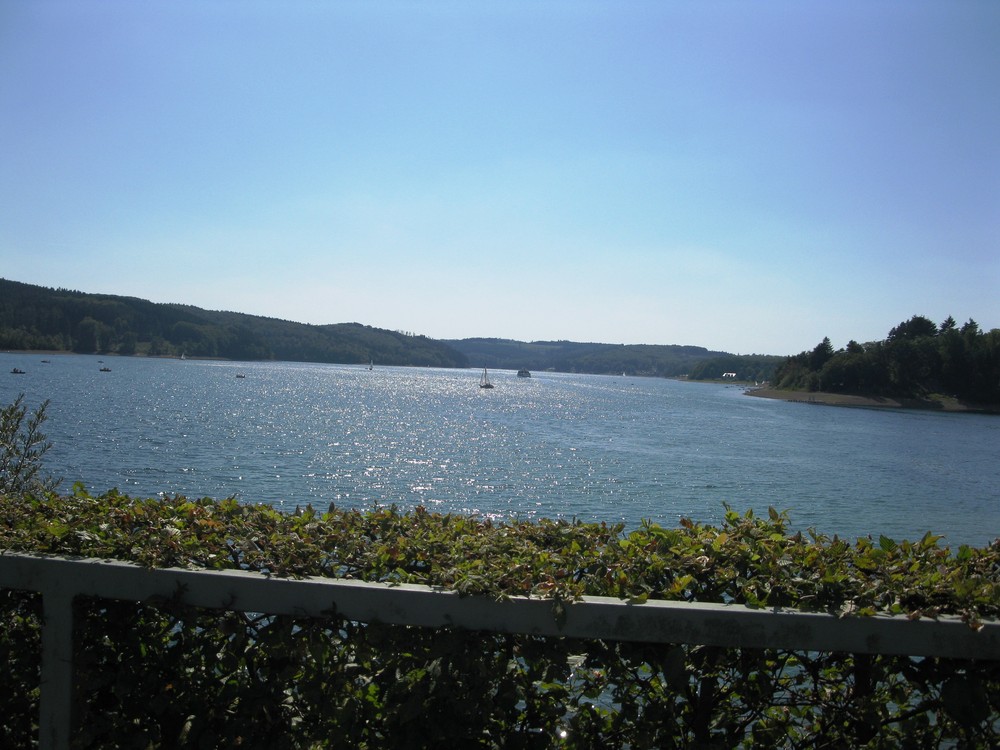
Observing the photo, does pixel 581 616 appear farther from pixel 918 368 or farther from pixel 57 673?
pixel 918 368

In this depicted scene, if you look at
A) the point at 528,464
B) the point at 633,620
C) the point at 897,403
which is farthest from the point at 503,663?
the point at 897,403

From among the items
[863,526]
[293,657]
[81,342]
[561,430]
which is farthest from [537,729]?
[81,342]

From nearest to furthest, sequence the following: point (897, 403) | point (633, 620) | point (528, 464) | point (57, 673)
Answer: point (633, 620) → point (57, 673) → point (528, 464) → point (897, 403)

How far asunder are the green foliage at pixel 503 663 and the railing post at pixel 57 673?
2.2 inches

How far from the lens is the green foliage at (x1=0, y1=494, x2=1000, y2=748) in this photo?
98.5 inches

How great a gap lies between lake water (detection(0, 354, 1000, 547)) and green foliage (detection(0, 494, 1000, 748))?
22.4ft

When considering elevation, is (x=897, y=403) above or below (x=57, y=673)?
below

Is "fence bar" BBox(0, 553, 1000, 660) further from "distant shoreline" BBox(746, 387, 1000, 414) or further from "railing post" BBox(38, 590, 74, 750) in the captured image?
"distant shoreline" BBox(746, 387, 1000, 414)

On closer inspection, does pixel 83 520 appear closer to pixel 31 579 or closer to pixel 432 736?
pixel 31 579

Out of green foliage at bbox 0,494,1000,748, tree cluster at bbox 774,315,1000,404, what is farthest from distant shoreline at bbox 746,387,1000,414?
green foliage at bbox 0,494,1000,748

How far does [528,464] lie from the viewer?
3359 centimetres

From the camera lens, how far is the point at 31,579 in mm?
2742

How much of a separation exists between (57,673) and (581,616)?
1.99 meters

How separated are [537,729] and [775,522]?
138 centimetres
